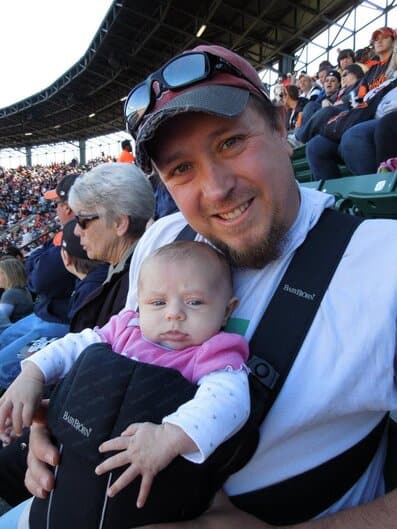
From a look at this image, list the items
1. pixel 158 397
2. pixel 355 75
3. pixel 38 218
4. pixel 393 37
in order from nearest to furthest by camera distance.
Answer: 1. pixel 158 397
2. pixel 393 37
3. pixel 355 75
4. pixel 38 218

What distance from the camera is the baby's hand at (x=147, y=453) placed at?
850 mm

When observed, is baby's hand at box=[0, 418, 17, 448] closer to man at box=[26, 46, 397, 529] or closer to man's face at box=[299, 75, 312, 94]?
man at box=[26, 46, 397, 529]

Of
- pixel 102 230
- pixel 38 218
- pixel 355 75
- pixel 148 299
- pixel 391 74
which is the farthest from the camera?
A: pixel 38 218

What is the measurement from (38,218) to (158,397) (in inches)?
Result: 1256

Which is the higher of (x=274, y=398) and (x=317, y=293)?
(x=317, y=293)

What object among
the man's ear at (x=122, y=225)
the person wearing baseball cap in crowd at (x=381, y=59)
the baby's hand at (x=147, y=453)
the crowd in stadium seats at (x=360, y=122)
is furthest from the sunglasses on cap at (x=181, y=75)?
the person wearing baseball cap in crowd at (x=381, y=59)

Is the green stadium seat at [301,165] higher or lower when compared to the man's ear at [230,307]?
higher

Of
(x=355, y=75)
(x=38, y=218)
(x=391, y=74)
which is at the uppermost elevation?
(x=355, y=75)

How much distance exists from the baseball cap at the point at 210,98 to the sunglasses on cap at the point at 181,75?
1cm

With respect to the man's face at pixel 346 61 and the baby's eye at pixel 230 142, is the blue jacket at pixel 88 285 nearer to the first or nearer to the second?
the baby's eye at pixel 230 142

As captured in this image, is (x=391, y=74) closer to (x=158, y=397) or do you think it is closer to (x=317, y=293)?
(x=317, y=293)

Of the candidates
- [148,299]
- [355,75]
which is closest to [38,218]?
[355,75]

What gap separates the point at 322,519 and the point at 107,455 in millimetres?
550

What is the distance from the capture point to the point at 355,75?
16.8 ft
